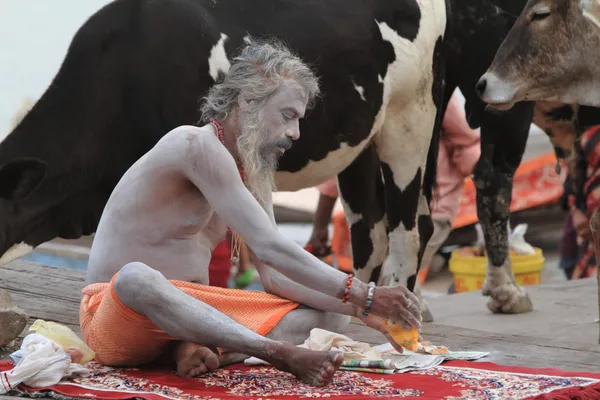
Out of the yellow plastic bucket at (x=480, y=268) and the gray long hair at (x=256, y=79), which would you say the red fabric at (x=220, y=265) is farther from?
the yellow plastic bucket at (x=480, y=268)

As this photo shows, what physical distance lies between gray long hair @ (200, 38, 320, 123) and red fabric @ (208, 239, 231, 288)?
2.19 metres

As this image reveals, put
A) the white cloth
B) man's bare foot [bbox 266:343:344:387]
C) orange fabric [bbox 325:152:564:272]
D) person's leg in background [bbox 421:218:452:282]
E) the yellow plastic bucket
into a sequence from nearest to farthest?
man's bare foot [bbox 266:343:344:387]
the white cloth
person's leg in background [bbox 421:218:452:282]
the yellow plastic bucket
orange fabric [bbox 325:152:564:272]

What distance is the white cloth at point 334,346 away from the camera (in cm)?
352

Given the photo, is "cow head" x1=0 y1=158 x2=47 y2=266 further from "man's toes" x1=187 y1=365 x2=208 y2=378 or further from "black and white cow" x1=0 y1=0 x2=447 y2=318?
"man's toes" x1=187 y1=365 x2=208 y2=378

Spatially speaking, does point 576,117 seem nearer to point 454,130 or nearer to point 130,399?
point 454,130

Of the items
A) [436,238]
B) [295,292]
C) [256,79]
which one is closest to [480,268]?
[436,238]

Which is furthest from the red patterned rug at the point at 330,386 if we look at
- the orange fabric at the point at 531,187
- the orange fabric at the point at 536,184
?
the orange fabric at the point at 536,184

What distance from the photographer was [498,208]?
6.03m

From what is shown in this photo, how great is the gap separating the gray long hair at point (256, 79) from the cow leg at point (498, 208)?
2721 millimetres

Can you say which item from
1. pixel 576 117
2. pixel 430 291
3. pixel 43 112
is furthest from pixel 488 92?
pixel 430 291

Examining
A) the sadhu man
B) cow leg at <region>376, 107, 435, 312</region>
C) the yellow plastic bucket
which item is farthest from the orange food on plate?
the yellow plastic bucket

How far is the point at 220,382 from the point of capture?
10.7 ft

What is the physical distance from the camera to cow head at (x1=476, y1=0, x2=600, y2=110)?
475 centimetres

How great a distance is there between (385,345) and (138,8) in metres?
1.71
